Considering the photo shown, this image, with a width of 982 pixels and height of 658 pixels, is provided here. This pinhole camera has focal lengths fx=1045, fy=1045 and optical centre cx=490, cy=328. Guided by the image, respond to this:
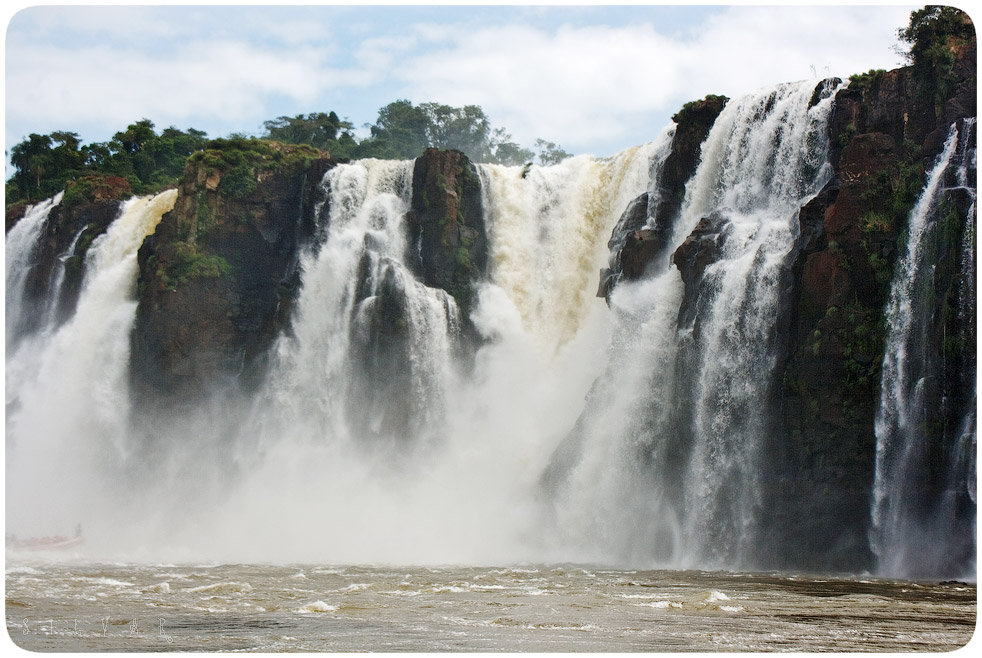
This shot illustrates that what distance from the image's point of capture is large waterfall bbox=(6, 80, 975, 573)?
57.5 ft

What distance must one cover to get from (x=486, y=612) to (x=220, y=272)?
17130mm

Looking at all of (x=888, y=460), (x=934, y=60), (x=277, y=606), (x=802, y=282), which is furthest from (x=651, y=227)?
(x=277, y=606)

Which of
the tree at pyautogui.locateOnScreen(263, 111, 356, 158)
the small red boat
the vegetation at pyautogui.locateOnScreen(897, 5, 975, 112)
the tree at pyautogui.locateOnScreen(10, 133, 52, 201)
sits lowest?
the small red boat

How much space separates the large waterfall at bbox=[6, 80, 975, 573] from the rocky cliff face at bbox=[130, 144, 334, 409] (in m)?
0.60

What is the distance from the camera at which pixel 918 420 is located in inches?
589

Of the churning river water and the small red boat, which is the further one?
the small red boat

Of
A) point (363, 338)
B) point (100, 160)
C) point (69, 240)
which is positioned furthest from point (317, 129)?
point (363, 338)

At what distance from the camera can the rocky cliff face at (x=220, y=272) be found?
25.9 m

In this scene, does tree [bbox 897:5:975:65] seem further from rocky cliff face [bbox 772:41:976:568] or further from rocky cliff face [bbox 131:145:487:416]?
rocky cliff face [bbox 131:145:487:416]

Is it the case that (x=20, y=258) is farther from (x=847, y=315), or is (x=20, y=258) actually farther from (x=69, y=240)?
(x=847, y=315)

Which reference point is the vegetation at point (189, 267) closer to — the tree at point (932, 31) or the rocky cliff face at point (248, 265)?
the rocky cliff face at point (248, 265)

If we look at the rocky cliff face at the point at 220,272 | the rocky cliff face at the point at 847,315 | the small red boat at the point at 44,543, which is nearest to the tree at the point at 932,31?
the rocky cliff face at the point at 847,315

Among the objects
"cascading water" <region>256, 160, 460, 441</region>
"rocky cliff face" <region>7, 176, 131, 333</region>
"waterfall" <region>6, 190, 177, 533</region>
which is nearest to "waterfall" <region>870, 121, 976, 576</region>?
"cascading water" <region>256, 160, 460, 441</region>

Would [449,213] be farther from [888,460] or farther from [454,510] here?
[888,460]
